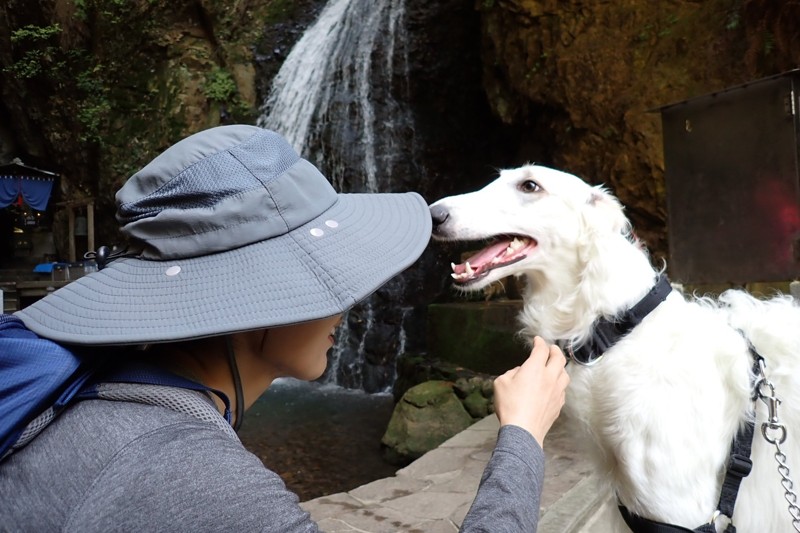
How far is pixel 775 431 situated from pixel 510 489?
1416 mm

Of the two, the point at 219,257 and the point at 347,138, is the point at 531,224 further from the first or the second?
the point at 347,138

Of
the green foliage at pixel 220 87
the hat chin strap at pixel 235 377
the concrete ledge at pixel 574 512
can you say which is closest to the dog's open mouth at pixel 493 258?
the concrete ledge at pixel 574 512

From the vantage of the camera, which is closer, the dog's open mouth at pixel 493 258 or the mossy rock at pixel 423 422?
the dog's open mouth at pixel 493 258

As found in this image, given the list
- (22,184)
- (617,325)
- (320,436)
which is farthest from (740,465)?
(22,184)

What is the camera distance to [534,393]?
3.90 feet

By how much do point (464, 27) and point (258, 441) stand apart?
10.7 meters

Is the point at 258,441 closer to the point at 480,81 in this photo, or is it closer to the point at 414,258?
the point at 414,258

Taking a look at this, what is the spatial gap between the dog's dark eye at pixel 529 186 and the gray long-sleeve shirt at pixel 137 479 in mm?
1871

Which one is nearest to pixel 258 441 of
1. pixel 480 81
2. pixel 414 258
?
pixel 414 258

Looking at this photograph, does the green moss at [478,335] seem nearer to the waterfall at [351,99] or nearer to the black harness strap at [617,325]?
the black harness strap at [617,325]

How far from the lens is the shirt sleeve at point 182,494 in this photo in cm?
69

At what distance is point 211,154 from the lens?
0.95 m

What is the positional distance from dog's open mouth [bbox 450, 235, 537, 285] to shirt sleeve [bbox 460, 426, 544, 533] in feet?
4.25

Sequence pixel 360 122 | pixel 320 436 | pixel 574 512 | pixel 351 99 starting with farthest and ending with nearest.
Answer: pixel 351 99 → pixel 360 122 → pixel 320 436 → pixel 574 512
